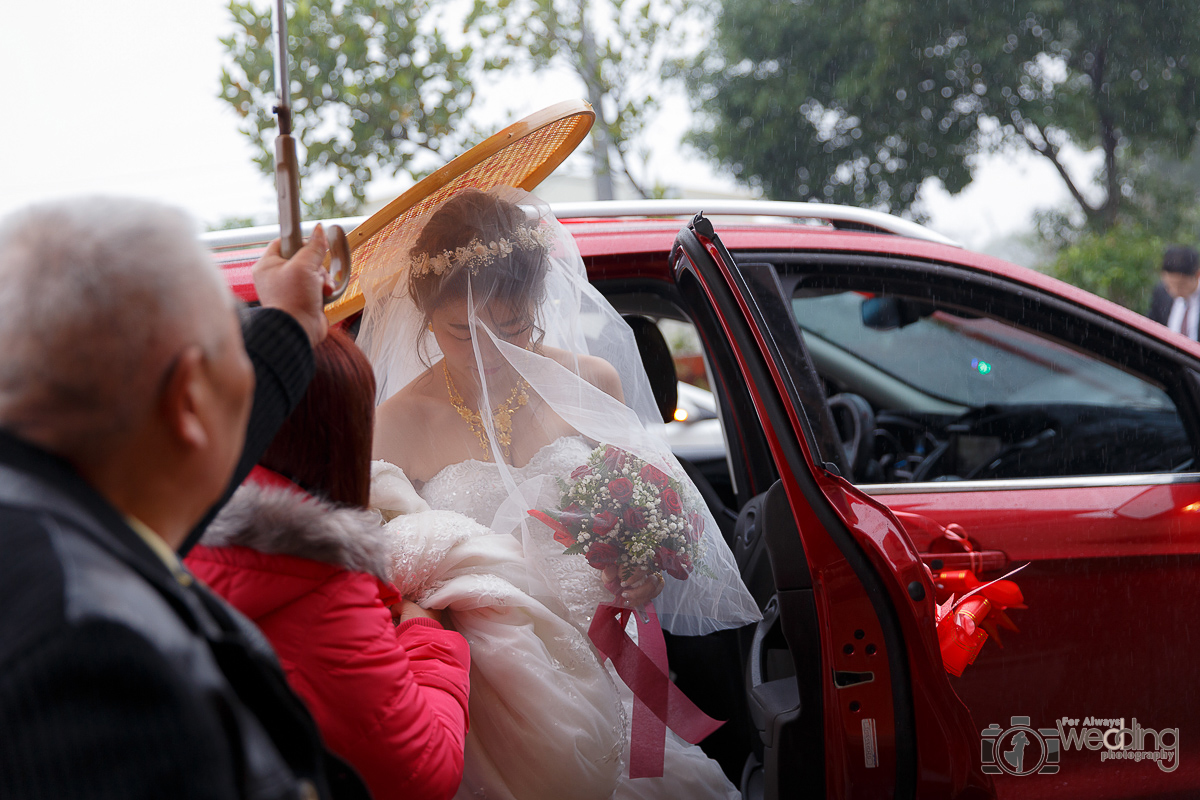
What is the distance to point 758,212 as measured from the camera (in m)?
2.53

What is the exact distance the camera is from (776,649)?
2.13 metres

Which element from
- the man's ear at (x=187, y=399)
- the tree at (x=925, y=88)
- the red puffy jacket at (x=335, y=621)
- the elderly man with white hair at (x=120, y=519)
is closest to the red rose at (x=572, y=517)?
the red puffy jacket at (x=335, y=621)

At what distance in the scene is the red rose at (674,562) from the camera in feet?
6.54

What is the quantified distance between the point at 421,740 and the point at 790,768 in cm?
84

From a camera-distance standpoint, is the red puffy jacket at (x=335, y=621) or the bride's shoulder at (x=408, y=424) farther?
the bride's shoulder at (x=408, y=424)

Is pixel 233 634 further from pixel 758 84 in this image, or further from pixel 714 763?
pixel 758 84

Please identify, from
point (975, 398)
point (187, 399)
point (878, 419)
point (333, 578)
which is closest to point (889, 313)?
point (878, 419)

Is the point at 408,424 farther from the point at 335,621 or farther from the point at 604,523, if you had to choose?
the point at 335,621

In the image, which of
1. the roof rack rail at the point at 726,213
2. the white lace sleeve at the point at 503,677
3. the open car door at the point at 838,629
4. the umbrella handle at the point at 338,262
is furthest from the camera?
the roof rack rail at the point at 726,213

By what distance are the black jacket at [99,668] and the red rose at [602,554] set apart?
1257 mm

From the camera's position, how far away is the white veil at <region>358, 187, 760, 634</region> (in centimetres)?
227

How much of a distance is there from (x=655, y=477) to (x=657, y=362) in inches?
28.6

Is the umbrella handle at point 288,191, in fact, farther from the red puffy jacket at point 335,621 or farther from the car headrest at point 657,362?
the car headrest at point 657,362

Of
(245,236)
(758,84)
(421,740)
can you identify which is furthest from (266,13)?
(758,84)
